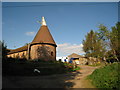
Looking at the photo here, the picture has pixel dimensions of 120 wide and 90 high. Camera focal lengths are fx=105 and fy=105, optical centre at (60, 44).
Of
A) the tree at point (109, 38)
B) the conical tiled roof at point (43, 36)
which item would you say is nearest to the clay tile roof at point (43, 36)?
the conical tiled roof at point (43, 36)

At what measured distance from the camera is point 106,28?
14312 millimetres

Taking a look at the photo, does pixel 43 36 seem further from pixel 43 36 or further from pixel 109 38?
pixel 109 38

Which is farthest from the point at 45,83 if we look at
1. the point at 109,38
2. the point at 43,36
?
the point at 43,36

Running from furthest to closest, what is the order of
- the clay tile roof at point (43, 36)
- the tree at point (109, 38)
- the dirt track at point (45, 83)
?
the clay tile roof at point (43, 36)
the tree at point (109, 38)
the dirt track at point (45, 83)

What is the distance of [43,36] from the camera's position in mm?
25844

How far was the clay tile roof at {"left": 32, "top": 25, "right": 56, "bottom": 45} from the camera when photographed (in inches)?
990

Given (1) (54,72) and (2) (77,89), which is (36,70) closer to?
(1) (54,72)

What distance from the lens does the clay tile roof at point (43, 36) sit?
25.1m

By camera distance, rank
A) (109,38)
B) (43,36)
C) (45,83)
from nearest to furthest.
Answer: (45,83), (109,38), (43,36)

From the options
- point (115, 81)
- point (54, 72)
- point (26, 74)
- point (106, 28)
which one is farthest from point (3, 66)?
point (106, 28)

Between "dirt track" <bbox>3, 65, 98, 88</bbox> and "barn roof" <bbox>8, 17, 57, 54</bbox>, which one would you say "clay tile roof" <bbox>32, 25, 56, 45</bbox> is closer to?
"barn roof" <bbox>8, 17, 57, 54</bbox>

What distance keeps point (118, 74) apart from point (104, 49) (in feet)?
27.9

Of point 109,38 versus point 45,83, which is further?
point 109,38

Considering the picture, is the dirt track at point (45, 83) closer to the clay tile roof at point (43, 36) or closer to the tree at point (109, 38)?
the tree at point (109, 38)
